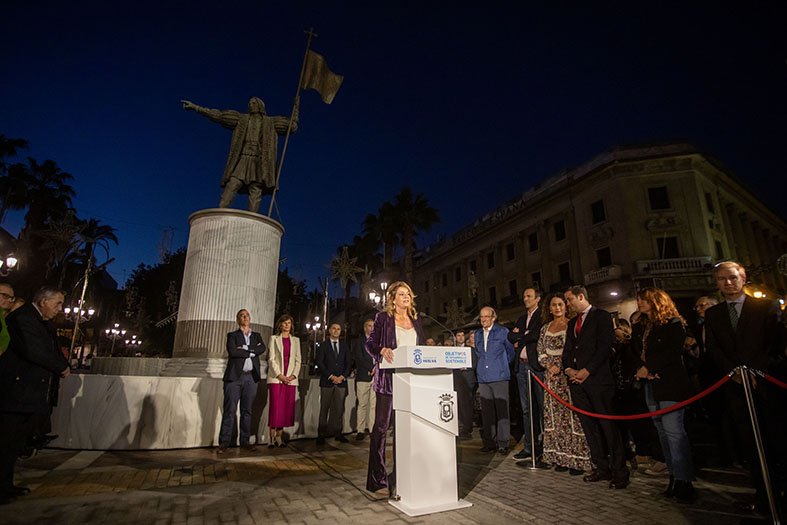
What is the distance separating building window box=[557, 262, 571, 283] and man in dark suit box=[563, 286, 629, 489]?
26648 mm

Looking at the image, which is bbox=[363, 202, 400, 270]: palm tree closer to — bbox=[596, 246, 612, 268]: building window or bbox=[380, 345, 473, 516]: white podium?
bbox=[596, 246, 612, 268]: building window

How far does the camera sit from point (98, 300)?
40.3 m

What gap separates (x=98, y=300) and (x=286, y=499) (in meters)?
47.3

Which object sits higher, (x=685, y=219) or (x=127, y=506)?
(x=685, y=219)

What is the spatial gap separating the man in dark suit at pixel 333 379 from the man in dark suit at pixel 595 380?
376 cm

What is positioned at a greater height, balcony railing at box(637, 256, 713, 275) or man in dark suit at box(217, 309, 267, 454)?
balcony railing at box(637, 256, 713, 275)

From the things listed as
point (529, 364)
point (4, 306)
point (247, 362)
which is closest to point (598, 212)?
point (529, 364)

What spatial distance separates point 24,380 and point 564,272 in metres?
30.8

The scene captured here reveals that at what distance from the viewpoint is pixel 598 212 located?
27234mm

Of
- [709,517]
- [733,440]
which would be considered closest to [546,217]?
[733,440]

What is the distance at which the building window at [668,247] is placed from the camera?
79.5ft

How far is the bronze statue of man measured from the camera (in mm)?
8156

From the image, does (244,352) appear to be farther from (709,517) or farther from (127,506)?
(709,517)

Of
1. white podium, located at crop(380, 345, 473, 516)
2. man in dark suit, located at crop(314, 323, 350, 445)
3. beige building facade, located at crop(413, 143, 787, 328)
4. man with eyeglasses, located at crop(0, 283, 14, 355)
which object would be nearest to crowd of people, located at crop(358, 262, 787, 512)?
white podium, located at crop(380, 345, 473, 516)
